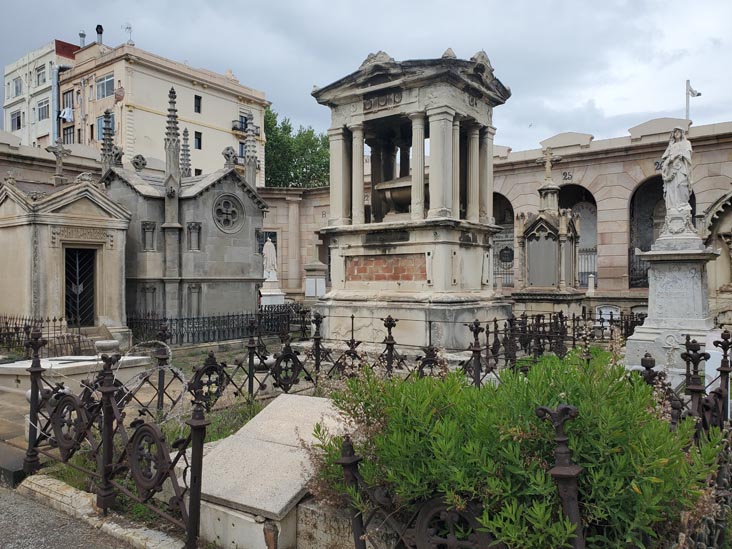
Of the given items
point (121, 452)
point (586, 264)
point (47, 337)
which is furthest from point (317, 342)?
point (586, 264)

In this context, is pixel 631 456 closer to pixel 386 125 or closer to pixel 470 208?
pixel 470 208

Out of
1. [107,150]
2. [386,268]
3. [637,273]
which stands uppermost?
[107,150]

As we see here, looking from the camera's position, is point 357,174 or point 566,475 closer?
point 566,475

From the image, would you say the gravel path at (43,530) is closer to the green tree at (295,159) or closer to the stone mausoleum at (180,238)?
the stone mausoleum at (180,238)

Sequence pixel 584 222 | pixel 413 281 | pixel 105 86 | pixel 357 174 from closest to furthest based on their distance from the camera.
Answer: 1. pixel 413 281
2. pixel 357 174
3. pixel 584 222
4. pixel 105 86

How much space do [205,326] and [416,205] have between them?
834 centimetres

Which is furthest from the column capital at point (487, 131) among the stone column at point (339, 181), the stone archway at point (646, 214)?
the stone archway at point (646, 214)

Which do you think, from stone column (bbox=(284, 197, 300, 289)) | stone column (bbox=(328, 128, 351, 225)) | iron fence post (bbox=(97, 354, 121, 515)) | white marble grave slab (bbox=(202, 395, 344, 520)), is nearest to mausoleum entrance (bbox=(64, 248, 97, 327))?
stone column (bbox=(328, 128, 351, 225))

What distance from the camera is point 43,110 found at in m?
48.4

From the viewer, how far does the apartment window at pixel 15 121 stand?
5225 centimetres

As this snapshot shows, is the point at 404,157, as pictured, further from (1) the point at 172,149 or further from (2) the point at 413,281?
(1) the point at 172,149

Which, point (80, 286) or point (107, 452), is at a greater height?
point (80, 286)

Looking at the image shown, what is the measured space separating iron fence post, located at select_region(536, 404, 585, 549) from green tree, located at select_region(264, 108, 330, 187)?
5009 centimetres

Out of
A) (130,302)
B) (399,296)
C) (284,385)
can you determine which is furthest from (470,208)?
(130,302)
